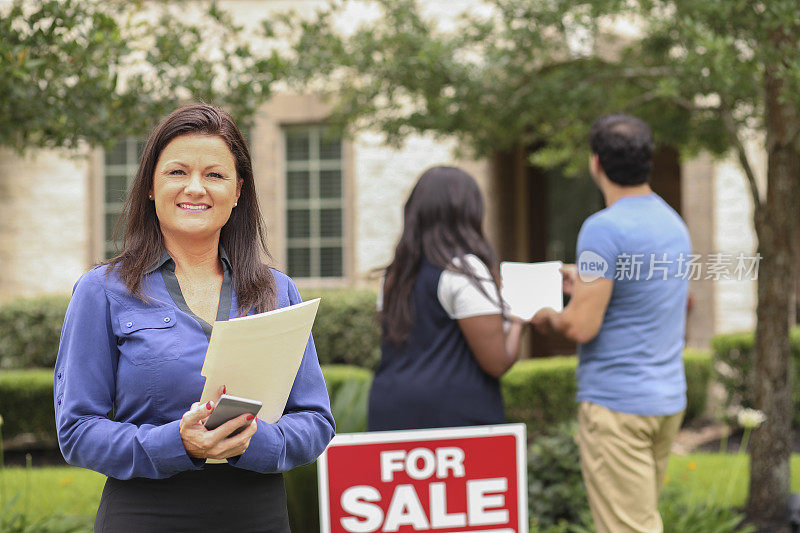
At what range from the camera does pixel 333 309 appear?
909cm

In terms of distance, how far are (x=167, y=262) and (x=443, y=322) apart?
1.45 meters

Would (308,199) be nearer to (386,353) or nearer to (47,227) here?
(47,227)

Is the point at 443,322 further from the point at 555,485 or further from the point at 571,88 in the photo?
the point at 571,88

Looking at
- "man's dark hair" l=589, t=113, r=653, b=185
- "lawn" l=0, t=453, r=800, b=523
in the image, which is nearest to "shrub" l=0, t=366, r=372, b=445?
"lawn" l=0, t=453, r=800, b=523

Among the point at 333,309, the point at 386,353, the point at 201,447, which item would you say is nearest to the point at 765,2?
the point at 386,353

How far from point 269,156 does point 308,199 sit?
26.8 inches

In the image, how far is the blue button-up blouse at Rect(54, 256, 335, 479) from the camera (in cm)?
172

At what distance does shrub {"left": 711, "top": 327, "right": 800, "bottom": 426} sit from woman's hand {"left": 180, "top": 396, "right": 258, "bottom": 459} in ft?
23.3

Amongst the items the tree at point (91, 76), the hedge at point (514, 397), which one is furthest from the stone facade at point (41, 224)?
the tree at point (91, 76)

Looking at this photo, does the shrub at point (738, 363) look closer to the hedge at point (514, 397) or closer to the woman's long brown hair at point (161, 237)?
the hedge at point (514, 397)

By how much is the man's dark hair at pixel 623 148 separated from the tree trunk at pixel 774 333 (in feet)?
6.10

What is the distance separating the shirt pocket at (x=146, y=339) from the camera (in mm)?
1803

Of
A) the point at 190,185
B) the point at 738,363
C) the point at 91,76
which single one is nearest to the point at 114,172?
the point at 91,76

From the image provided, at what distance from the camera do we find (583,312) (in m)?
3.12
